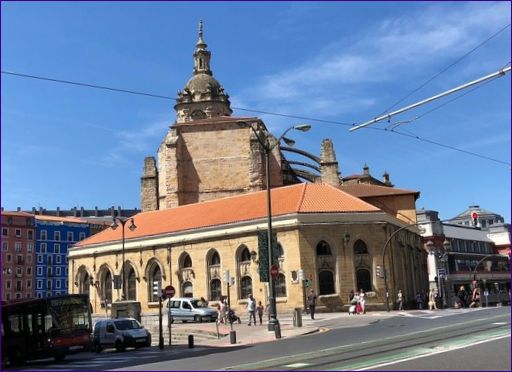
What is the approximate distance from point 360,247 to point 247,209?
9.90m

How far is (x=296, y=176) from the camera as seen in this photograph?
68812 mm

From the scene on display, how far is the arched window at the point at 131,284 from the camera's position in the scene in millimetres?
51250

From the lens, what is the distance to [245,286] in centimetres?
4428

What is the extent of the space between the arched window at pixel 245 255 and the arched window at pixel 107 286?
15604 mm

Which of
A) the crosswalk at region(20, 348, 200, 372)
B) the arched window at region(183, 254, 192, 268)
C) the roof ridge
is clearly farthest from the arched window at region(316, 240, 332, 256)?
the crosswalk at region(20, 348, 200, 372)

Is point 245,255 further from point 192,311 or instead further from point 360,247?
point 360,247

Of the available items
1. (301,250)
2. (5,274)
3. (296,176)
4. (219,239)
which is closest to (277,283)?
(301,250)

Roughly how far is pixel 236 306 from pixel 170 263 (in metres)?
7.80

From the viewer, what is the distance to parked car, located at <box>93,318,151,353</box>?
25.7m

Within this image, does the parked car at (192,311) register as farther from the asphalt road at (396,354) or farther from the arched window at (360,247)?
the asphalt road at (396,354)

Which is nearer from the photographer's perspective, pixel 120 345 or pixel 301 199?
pixel 120 345

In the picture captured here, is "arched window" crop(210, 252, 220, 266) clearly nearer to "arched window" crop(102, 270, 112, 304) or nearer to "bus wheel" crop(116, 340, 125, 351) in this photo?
"arched window" crop(102, 270, 112, 304)

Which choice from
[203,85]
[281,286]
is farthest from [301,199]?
[203,85]

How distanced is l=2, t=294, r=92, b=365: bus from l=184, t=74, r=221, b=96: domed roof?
57.9 metres
